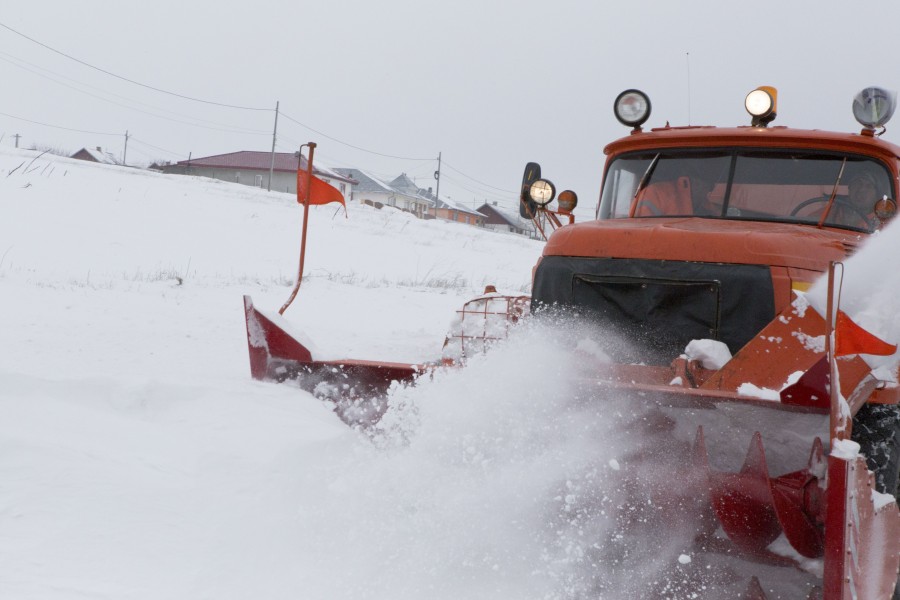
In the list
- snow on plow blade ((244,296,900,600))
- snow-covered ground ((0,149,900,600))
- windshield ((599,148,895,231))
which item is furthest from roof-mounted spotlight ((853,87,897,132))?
snow-covered ground ((0,149,900,600))

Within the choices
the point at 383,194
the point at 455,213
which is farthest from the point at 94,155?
the point at 455,213

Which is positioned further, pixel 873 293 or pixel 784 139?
pixel 784 139

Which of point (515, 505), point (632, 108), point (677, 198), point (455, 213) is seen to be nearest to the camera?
point (515, 505)

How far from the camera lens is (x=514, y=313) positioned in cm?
466

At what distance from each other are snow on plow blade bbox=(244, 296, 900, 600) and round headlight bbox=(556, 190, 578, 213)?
2.43m

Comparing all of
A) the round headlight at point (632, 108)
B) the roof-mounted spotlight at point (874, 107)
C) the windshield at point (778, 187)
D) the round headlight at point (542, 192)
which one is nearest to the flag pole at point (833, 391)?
the windshield at point (778, 187)

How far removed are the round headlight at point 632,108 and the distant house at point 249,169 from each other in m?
52.7

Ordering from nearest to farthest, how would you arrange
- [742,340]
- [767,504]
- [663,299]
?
[767,504] < [742,340] < [663,299]

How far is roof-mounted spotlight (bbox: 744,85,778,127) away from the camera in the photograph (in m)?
4.18

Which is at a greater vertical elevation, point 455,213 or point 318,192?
point 455,213

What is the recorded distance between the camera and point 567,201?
17.5 ft

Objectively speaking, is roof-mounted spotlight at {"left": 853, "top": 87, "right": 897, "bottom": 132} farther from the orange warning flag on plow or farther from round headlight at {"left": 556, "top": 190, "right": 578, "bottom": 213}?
the orange warning flag on plow

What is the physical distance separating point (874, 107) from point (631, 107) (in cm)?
135

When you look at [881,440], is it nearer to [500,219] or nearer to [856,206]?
[856,206]
